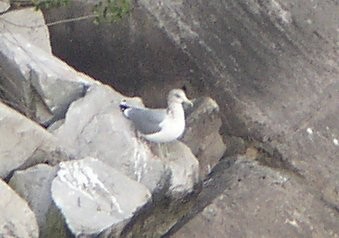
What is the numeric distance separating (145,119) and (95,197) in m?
0.51

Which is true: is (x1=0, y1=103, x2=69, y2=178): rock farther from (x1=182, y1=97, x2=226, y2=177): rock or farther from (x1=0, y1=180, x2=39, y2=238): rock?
(x1=182, y1=97, x2=226, y2=177): rock

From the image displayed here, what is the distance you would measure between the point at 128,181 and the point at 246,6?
1.44 m

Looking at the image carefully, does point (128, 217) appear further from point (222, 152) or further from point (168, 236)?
point (222, 152)

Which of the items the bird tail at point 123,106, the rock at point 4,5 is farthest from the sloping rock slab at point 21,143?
the rock at point 4,5

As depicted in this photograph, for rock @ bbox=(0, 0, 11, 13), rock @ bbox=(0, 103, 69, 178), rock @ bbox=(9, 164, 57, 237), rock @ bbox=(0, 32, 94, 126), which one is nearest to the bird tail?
rock @ bbox=(0, 32, 94, 126)

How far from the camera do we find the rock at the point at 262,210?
521 centimetres

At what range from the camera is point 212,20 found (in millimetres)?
5898

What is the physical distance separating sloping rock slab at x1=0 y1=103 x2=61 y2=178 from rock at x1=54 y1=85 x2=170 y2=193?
0.33 ft

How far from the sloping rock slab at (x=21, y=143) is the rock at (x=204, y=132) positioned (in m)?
0.73

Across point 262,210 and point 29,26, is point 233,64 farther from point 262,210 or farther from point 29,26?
point 29,26

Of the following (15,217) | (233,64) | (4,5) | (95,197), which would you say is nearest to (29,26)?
(4,5)

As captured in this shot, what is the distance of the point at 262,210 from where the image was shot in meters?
5.31

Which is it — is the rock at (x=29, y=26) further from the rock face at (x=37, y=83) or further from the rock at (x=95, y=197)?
the rock at (x=95, y=197)

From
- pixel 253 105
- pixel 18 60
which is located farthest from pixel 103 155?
pixel 253 105
